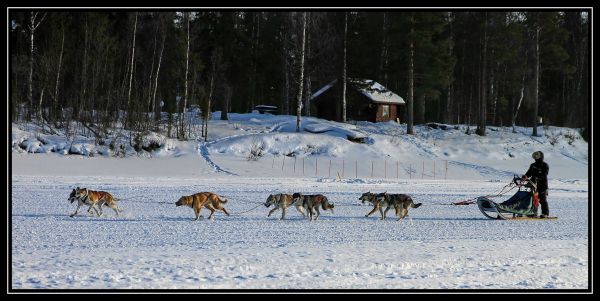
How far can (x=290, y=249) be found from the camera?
8.90m

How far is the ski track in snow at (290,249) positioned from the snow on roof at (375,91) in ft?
82.6

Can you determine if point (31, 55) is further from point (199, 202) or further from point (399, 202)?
point (399, 202)

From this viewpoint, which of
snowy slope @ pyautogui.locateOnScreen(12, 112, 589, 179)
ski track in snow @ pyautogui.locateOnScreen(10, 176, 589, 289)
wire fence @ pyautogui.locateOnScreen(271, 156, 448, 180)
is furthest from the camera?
snowy slope @ pyautogui.locateOnScreen(12, 112, 589, 179)

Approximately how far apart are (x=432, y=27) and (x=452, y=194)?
63.5 feet

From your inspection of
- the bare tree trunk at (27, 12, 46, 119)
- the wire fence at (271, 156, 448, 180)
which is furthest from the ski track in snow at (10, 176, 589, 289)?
the bare tree trunk at (27, 12, 46, 119)

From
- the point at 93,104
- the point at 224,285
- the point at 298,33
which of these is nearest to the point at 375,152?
the point at 298,33

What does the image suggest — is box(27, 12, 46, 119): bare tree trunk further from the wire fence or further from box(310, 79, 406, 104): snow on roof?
box(310, 79, 406, 104): snow on roof

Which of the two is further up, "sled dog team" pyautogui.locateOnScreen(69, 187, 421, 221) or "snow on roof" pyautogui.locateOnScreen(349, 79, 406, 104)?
"snow on roof" pyautogui.locateOnScreen(349, 79, 406, 104)

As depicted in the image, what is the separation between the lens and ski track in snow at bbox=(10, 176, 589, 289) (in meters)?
7.04

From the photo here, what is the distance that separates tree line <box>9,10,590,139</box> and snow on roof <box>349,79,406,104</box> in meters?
1.02

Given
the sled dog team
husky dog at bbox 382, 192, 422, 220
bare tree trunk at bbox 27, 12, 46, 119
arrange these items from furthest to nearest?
bare tree trunk at bbox 27, 12, 46, 119, husky dog at bbox 382, 192, 422, 220, the sled dog team

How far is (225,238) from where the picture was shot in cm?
991

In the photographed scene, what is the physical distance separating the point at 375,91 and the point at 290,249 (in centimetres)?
3426

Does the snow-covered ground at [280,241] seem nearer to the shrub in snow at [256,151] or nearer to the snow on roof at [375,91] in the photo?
the shrub in snow at [256,151]
